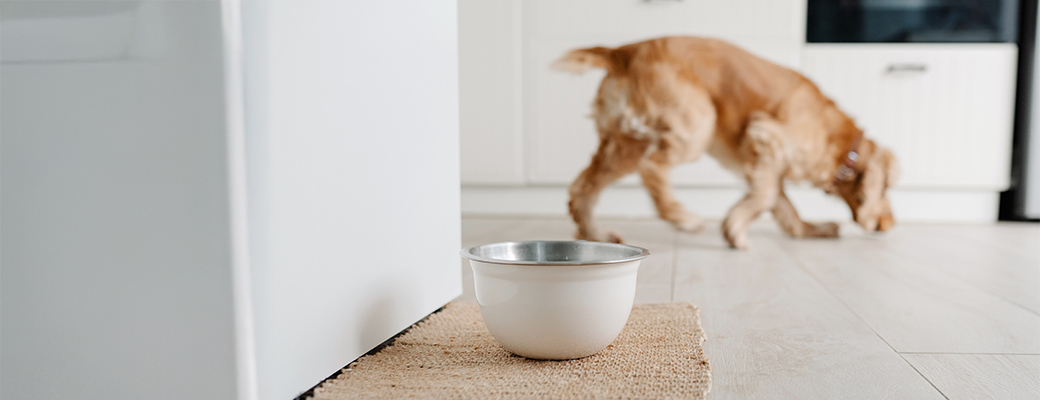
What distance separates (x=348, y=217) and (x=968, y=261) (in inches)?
51.0

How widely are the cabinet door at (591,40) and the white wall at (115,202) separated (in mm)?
1688

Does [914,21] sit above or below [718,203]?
above

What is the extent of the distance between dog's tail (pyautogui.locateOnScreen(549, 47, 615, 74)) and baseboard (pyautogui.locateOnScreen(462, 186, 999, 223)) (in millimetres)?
755

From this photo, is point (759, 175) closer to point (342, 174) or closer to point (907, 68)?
point (907, 68)

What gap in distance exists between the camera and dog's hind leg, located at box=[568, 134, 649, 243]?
1501mm

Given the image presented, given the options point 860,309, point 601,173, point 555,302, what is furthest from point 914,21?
point 555,302

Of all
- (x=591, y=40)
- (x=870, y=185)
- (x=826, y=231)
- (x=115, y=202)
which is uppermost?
(x=591, y=40)

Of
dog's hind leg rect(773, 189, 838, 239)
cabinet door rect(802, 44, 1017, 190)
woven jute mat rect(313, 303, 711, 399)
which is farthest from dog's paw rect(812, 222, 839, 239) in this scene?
woven jute mat rect(313, 303, 711, 399)

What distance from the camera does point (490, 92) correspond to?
7.27 feet

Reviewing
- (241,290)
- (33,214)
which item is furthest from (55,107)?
(241,290)

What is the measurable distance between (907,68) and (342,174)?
1939 mm

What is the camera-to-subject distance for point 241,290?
48cm

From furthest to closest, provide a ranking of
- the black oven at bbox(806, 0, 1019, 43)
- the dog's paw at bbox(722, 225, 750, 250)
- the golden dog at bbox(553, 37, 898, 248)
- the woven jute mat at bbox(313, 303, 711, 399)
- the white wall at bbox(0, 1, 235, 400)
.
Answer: the black oven at bbox(806, 0, 1019, 43) → the dog's paw at bbox(722, 225, 750, 250) → the golden dog at bbox(553, 37, 898, 248) → the woven jute mat at bbox(313, 303, 711, 399) → the white wall at bbox(0, 1, 235, 400)

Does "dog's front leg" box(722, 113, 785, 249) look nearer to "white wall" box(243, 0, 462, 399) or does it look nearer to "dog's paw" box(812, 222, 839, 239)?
"dog's paw" box(812, 222, 839, 239)
